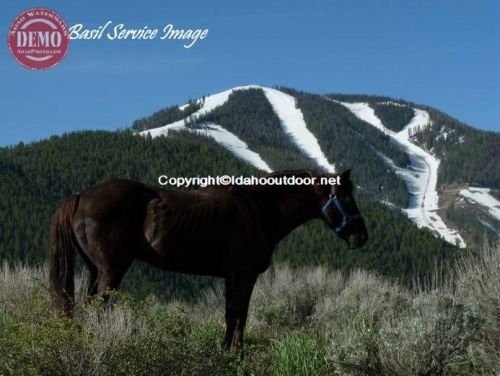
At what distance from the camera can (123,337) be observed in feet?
15.9

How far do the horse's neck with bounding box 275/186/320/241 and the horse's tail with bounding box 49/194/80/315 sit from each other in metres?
2.10

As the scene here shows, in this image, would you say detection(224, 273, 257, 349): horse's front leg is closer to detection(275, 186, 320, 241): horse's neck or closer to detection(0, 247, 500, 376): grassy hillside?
detection(0, 247, 500, 376): grassy hillside

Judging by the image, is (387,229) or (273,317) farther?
(387,229)

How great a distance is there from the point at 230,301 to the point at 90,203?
168 cm

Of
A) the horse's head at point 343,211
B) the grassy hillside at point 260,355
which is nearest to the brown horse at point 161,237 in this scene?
the grassy hillside at point 260,355

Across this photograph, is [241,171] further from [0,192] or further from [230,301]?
[230,301]

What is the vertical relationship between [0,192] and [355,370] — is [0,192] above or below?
above

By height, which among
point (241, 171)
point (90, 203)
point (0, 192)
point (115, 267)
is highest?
point (241, 171)

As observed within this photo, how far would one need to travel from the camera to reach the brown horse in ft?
21.4

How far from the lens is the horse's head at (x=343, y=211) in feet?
23.8

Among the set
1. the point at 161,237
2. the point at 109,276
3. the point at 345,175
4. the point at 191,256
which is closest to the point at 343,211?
the point at 345,175

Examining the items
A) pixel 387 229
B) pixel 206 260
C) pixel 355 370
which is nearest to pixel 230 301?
pixel 206 260

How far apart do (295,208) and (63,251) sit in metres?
2.42

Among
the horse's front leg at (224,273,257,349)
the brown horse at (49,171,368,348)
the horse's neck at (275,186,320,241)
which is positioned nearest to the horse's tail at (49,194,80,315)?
the brown horse at (49,171,368,348)
